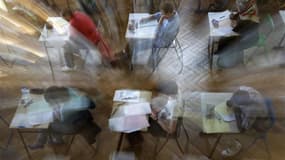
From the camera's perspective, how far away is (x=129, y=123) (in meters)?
2.93

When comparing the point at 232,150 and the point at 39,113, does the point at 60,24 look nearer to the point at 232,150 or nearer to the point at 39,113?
the point at 39,113

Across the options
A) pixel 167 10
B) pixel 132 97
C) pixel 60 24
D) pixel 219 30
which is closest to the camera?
pixel 132 97

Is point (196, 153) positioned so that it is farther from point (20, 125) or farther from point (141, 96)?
point (20, 125)

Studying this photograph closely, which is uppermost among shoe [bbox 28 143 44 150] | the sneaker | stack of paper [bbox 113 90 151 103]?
stack of paper [bbox 113 90 151 103]

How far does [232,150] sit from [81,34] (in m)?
2.43

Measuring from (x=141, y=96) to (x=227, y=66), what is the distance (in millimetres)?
1647

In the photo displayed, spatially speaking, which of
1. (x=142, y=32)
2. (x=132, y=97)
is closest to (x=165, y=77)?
(x=142, y=32)

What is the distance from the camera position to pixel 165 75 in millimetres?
4199

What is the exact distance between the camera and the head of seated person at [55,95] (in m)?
2.94

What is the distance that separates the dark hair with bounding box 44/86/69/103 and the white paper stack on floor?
0.54 metres

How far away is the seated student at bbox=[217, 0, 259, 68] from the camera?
153 inches

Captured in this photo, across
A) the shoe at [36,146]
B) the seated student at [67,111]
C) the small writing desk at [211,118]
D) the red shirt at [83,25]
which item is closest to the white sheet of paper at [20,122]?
the seated student at [67,111]

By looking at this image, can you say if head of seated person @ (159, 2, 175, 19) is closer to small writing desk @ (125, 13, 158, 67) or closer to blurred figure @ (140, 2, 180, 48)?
blurred figure @ (140, 2, 180, 48)

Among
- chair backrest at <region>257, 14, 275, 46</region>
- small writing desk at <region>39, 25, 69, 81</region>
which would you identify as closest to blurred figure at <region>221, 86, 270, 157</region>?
chair backrest at <region>257, 14, 275, 46</region>
